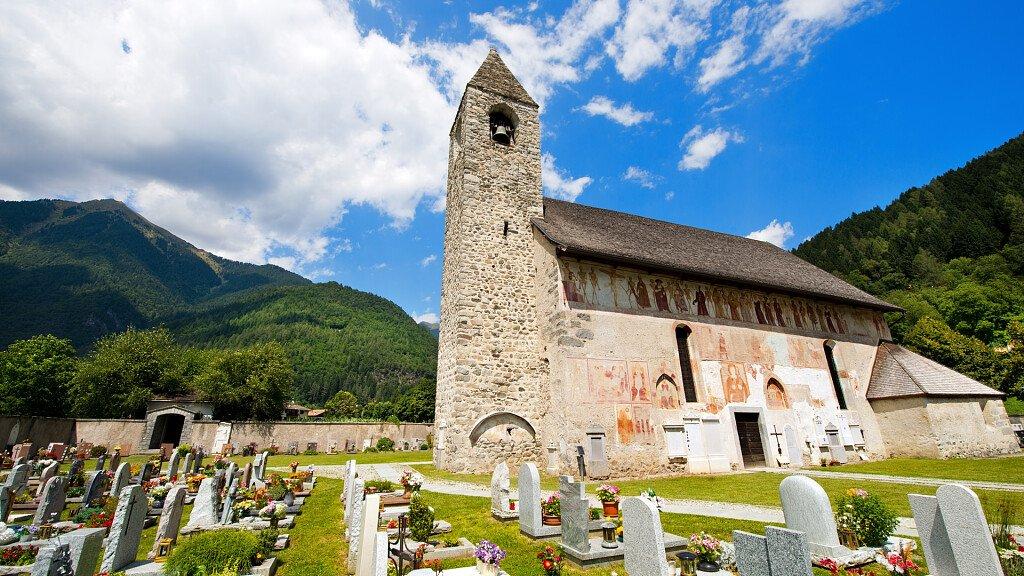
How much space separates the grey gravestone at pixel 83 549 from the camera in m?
4.54

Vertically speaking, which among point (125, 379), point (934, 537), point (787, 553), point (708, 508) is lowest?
point (708, 508)

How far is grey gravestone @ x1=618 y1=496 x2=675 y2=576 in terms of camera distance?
492 cm

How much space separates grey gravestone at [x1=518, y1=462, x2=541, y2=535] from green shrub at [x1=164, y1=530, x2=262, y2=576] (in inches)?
169

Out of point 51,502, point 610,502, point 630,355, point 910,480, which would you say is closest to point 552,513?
point 610,502

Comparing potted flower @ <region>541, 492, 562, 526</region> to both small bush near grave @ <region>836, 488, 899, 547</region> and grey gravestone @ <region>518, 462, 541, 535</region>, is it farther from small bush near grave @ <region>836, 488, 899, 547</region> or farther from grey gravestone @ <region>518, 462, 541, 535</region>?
small bush near grave @ <region>836, 488, 899, 547</region>

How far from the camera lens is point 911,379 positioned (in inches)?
785

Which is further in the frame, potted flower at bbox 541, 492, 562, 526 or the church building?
the church building

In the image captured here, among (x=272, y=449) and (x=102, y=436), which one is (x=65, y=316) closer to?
(x=102, y=436)

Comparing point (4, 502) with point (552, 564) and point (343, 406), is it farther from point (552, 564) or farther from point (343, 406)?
point (343, 406)

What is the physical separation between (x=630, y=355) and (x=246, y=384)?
38.4 m

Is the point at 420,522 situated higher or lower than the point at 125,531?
lower

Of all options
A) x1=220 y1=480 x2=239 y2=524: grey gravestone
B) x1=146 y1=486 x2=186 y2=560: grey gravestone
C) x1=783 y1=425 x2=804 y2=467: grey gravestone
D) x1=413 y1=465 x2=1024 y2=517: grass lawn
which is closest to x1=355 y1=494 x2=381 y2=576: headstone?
x1=146 y1=486 x2=186 y2=560: grey gravestone

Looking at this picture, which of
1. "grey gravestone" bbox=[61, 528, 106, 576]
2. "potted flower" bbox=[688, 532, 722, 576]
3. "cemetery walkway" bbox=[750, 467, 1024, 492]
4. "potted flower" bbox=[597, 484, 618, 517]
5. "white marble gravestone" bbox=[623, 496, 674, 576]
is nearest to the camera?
"grey gravestone" bbox=[61, 528, 106, 576]

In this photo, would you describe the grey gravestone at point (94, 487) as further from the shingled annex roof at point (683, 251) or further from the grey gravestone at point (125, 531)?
the shingled annex roof at point (683, 251)
